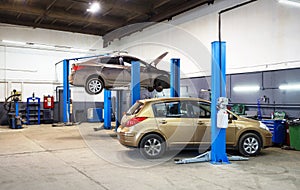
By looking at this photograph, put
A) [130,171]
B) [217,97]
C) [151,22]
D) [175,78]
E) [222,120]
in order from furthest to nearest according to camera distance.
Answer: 1. [151,22]
2. [175,78]
3. [217,97]
4. [222,120]
5. [130,171]

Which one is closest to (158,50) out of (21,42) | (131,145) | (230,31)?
(230,31)

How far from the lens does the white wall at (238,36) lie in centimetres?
898

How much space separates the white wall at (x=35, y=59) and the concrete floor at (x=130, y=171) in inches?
358

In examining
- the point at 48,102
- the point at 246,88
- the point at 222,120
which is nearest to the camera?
the point at 222,120

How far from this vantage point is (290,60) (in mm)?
8867

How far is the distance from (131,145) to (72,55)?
12.7 metres

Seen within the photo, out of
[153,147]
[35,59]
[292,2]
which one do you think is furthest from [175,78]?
[35,59]

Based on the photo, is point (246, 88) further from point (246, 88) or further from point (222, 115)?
point (222, 115)

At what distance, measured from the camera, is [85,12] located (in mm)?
13805

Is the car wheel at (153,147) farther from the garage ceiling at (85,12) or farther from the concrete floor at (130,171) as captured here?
the garage ceiling at (85,12)

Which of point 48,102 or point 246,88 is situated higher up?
point 246,88

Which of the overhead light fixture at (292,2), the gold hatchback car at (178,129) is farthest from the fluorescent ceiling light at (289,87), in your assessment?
the gold hatchback car at (178,129)

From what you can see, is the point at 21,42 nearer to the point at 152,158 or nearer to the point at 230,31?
the point at 230,31

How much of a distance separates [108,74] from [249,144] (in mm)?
5183
